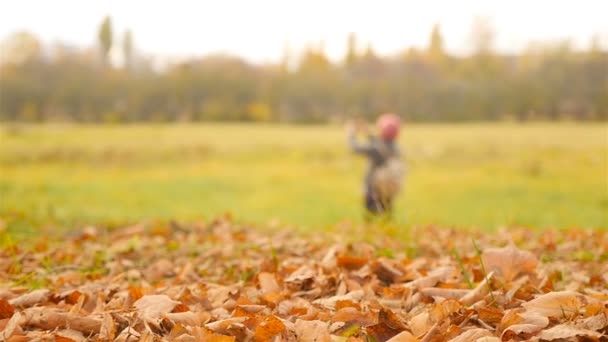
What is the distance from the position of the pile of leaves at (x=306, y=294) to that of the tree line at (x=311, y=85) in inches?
1369

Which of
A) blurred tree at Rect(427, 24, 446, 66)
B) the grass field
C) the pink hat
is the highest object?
blurred tree at Rect(427, 24, 446, 66)

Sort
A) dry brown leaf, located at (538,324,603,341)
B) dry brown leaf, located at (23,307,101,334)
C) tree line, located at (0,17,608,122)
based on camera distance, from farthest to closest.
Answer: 1. tree line, located at (0,17,608,122)
2. dry brown leaf, located at (23,307,101,334)
3. dry brown leaf, located at (538,324,603,341)

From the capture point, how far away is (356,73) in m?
56.2

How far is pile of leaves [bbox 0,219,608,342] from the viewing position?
2039 mm

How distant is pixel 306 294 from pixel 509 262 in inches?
41.4

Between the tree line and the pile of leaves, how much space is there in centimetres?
3477

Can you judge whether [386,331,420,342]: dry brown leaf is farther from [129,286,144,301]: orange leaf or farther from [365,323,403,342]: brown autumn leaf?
[129,286,144,301]: orange leaf

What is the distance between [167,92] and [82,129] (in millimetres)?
10526

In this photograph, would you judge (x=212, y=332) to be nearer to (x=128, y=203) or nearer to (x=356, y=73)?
(x=128, y=203)

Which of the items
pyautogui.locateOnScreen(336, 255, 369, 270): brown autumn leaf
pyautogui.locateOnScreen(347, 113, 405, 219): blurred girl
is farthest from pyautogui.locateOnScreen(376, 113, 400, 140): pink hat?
pyautogui.locateOnScreen(336, 255, 369, 270): brown autumn leaf

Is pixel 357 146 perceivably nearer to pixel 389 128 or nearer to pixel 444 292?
pixel 389 128

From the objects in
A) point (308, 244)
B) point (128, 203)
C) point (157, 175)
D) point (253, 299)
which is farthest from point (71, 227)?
point (157, 175)

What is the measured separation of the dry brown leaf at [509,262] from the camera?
2930 millimetres

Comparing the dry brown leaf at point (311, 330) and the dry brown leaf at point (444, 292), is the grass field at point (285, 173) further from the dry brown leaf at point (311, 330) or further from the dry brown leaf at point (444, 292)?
the dry brown leaf at point (311, 330)
